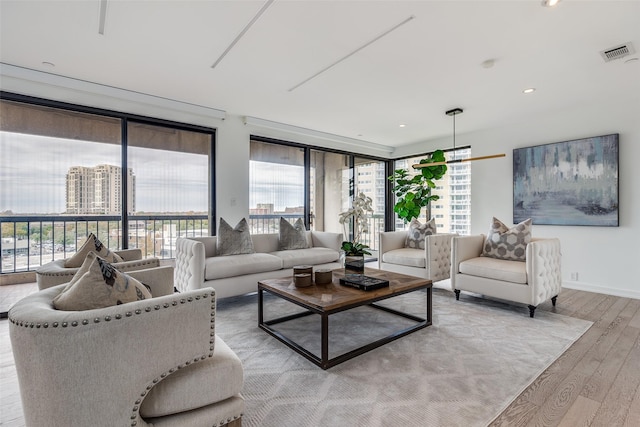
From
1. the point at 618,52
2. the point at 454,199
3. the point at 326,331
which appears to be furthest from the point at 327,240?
the point at 618,52

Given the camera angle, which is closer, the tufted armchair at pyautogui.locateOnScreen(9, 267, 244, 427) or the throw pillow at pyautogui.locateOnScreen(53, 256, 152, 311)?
the tufted armchair at pyautogui.locateOnScreen(9, 267, 244, 427)

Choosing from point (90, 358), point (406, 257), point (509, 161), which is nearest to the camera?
point (90, 358)

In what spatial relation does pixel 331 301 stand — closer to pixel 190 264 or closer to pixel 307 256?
pixel 190 264

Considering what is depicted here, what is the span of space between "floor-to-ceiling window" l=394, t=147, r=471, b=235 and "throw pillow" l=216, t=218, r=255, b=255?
3943 mm

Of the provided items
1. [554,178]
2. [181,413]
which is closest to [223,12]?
[181,413]

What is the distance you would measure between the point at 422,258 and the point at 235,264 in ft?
8.01

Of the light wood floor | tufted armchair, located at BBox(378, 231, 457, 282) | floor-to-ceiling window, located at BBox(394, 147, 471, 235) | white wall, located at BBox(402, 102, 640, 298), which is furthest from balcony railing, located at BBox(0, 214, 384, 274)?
white wall, located at BBox(402, 102, 640, 298)

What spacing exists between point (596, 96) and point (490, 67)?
1.99 meters

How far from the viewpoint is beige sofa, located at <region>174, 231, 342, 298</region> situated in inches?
126

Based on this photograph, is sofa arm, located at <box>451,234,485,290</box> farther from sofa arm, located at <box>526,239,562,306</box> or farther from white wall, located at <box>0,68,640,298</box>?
white wall, located at <box>0,68,640,298</box>

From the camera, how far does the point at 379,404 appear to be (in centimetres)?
167

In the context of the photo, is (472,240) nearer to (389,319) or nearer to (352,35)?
(389,319)

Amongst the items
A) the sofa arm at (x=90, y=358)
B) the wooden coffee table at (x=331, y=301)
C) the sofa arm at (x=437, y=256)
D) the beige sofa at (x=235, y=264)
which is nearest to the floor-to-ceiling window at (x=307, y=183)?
the beige sofa at (x=235, y=264)

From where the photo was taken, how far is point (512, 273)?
3.14 meters
